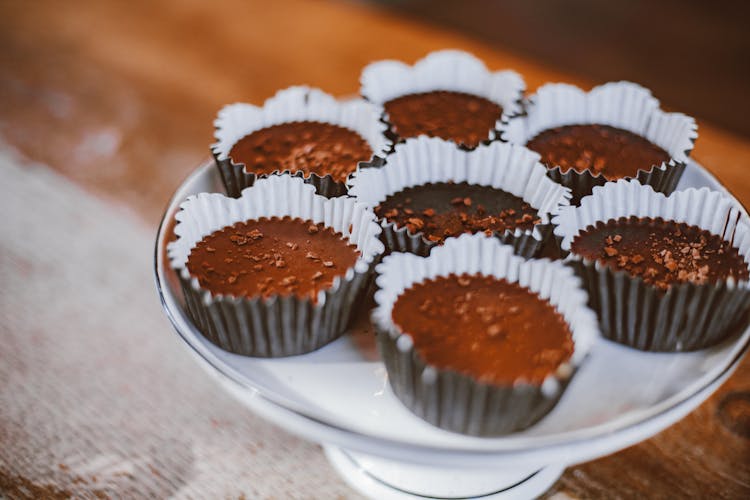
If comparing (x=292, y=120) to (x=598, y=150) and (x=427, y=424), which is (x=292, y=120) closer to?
(x=598, y=150)

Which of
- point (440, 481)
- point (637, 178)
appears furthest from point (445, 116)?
point (440, 481)

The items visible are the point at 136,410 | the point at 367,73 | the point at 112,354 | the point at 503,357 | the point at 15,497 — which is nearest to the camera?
the point at 503,357

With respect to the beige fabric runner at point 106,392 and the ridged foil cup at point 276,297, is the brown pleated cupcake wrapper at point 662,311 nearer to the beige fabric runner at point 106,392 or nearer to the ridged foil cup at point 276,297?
the ridged foil cup at point 276,297

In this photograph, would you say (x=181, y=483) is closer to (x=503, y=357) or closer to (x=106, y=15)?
(x=503, y=357)

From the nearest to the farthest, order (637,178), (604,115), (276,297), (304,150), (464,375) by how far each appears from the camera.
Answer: (464,375) < (276,297) < (637,178) < (304,150) < (604,115)

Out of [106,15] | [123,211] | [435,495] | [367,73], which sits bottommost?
[435,495]

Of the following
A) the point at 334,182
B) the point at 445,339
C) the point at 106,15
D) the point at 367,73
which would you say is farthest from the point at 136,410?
the point at 106,15
